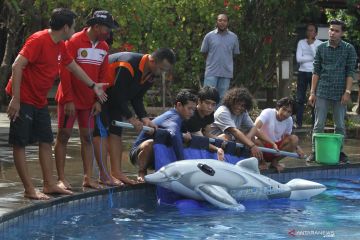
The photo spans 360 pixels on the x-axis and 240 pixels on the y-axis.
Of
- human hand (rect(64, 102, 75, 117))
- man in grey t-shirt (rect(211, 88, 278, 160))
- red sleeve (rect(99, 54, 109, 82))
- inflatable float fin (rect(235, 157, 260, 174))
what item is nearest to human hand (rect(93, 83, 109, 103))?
human hand (rect(64, 102, 75, 117))

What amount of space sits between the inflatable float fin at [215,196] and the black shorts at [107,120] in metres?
1.09

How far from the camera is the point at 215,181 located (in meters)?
8.41

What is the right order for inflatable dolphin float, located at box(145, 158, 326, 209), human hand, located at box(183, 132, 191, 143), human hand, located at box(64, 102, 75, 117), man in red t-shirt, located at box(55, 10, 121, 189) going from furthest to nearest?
1. human hand, located at box(183, 132, 191, 143)
2. inflatable dolphin float, located at box(145, 158, 326, 209)
3. man in red t-shirt, located at box(55, 10, 121, 189)
4. human hand, located at box(64, 102, 75, 117)

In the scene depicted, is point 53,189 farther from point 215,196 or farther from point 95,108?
point 215,196

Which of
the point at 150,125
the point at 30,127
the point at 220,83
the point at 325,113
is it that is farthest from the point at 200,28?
the point at 30,127

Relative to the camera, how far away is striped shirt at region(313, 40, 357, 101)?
11008mm

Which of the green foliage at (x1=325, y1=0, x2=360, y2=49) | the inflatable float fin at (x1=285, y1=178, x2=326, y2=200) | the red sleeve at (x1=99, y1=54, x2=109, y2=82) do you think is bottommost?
the inflatable float fin at (x1=285, y1=178, x2=326, y2=200)

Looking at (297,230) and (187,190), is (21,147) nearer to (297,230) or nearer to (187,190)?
(187,190)

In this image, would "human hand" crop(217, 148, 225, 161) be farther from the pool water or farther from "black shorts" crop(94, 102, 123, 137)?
"black shorts" crop(94, 102, 123, 137)

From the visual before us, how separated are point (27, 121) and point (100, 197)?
47.0 inches

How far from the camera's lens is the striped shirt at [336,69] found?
36.1 feet

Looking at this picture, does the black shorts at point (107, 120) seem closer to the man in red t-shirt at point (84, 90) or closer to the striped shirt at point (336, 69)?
the man in red t-shirt at point (84, 90)

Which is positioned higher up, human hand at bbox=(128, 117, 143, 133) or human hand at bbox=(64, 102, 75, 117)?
human hand at bbox=(64, 102, 75, 117)

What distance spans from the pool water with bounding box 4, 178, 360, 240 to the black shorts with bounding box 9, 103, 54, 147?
2.38 feet
